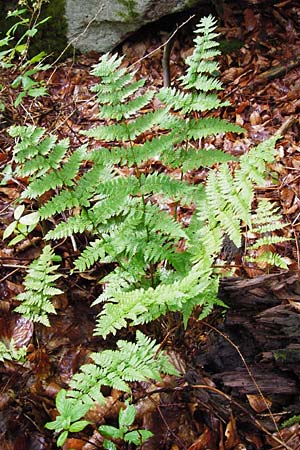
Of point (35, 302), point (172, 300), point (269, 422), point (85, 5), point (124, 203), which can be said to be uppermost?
point (85, 5)

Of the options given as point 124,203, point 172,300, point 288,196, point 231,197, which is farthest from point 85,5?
point 172,300

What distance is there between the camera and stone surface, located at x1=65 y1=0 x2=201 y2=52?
4.82m

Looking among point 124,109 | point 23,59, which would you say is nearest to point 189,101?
point 124,109

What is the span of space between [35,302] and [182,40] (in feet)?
11.8

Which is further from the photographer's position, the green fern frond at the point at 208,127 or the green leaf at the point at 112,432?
the green fern frond at the point at 208,127

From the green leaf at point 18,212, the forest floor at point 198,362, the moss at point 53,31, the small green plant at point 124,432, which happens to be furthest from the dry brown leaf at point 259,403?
the moss at point 53,31

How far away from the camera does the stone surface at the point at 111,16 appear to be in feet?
15.8

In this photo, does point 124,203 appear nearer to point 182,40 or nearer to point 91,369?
point 91,369

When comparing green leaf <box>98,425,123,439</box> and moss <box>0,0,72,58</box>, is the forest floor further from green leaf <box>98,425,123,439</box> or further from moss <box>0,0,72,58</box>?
moss <box>0,0,72,58</box>

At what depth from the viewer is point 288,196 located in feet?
11.2

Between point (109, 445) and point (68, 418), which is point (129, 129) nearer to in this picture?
point (68, 418)

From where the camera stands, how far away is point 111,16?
494 cm

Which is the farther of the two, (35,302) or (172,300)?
(35,302)

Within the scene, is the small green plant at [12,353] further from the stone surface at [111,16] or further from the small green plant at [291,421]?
the stone surface at [111,16]
